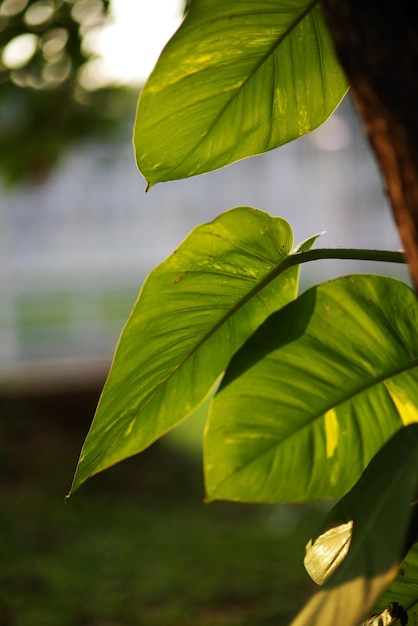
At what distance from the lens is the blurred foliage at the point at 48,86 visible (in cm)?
193

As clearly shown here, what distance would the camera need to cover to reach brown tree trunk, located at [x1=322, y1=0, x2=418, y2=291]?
43 centimetres

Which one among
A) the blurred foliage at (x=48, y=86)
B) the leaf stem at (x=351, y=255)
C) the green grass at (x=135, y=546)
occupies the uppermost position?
the blurred foliage at (x=48, y=86)

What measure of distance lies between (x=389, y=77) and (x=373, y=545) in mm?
279

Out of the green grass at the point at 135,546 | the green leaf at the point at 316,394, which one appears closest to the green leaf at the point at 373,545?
the green leaf at the point at 316,394

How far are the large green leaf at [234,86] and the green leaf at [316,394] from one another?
17 centimetres

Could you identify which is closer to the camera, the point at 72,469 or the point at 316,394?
the point at 316,394

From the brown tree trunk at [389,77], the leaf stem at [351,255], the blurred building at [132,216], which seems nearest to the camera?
the brown tree trunk at [389,77]

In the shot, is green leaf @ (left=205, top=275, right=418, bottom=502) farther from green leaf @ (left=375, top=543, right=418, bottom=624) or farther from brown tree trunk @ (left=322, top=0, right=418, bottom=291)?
brown tree trunk @ (left=322, top=0, right=418, bottom=291)

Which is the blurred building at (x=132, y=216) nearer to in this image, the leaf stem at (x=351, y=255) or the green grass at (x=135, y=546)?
the green grass at (x=135, y=546)

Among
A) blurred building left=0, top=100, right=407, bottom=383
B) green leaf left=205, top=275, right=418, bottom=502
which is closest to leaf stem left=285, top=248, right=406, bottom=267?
green leaf left=205, top=275, right=418, bottom=502

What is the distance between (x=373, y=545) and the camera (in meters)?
0.48

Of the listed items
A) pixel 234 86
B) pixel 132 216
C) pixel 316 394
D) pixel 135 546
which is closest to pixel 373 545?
pixel 316 394

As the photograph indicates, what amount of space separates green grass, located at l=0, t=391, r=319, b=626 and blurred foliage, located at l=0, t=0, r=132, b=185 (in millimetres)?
1340

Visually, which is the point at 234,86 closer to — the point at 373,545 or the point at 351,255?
the point at 351,255
